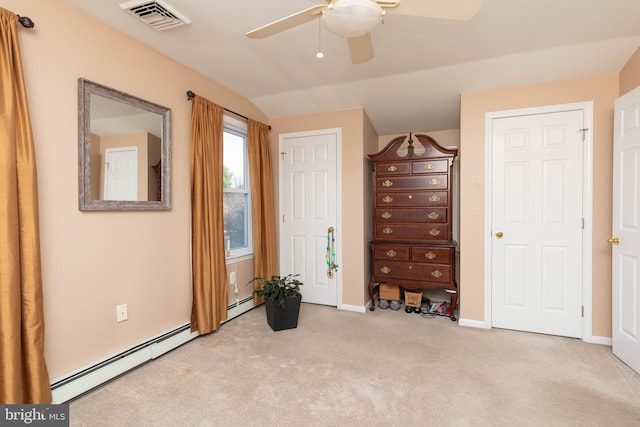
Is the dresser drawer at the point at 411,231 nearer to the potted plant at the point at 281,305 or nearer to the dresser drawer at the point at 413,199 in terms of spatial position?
the dresser drawer at the point at 413,199

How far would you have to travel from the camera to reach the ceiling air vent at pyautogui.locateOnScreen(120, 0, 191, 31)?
1866 mm

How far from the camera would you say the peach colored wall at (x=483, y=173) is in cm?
261

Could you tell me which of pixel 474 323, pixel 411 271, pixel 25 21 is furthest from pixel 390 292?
pixel 25 21

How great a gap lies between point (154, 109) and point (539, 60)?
318cm

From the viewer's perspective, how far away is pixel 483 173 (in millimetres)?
2963

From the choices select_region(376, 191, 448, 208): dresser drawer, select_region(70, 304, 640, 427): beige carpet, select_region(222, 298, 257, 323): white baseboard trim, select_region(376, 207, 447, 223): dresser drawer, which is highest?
select_region(376, 191, 448, 208): dresser drawer

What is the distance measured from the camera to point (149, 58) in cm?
234

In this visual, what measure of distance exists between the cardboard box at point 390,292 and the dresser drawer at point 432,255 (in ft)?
1.57

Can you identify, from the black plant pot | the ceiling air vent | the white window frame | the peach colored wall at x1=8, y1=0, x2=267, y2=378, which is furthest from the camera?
the white window frame

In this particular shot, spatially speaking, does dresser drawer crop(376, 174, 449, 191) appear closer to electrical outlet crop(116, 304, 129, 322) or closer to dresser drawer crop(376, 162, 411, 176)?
dresser drawer crop(376, 162, 411, 176)

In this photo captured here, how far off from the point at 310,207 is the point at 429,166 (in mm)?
1445

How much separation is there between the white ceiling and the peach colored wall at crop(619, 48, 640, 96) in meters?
0.05

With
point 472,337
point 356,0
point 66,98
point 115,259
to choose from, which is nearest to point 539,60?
point 356,0

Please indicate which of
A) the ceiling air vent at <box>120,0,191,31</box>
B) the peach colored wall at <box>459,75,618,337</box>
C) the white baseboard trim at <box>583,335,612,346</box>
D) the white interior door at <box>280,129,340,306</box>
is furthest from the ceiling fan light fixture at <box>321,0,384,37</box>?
the white baseboard trim at <box>583,335,612,346</box>
